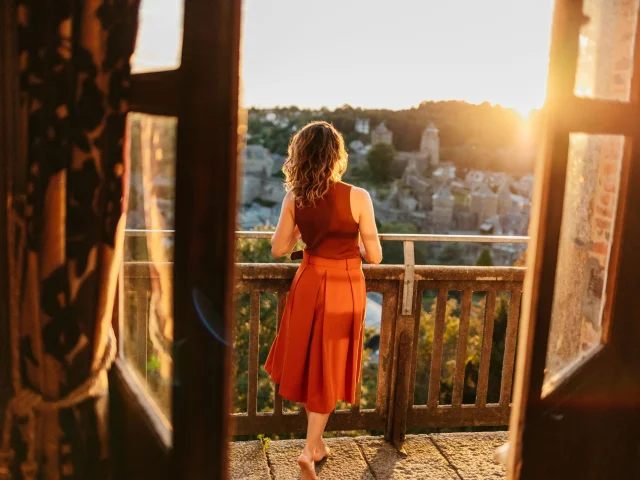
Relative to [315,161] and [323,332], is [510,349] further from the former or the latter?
[315,161]

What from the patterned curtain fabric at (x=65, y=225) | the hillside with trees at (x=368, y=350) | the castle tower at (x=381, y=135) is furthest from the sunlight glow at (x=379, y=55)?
the patterned curtain fabric at (x=65, y=225)

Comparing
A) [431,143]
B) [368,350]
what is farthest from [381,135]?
[368,350]

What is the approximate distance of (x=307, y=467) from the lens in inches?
120

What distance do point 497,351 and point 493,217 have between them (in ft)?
25.0

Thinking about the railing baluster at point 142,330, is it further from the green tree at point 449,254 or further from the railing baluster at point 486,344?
the green tree at point 449,254

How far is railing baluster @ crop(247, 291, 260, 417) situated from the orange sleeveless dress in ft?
1.20

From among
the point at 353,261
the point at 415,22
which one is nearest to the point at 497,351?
the point at 415,22

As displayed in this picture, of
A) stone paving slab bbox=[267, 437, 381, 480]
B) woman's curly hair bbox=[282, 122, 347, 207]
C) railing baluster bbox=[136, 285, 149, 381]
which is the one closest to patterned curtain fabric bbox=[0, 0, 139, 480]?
railing baluster bbox=[136, 285, 149, 381]

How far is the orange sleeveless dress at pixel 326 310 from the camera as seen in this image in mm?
2891

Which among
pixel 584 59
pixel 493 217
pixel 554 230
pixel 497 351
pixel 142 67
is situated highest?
pixel 584 59

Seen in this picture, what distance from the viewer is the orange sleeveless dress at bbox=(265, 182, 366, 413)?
289 centimetres

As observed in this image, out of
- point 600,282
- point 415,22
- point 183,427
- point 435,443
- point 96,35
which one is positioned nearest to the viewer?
point 96,35

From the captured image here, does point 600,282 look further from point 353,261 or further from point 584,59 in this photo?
point 353,261

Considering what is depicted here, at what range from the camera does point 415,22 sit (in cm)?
1770
